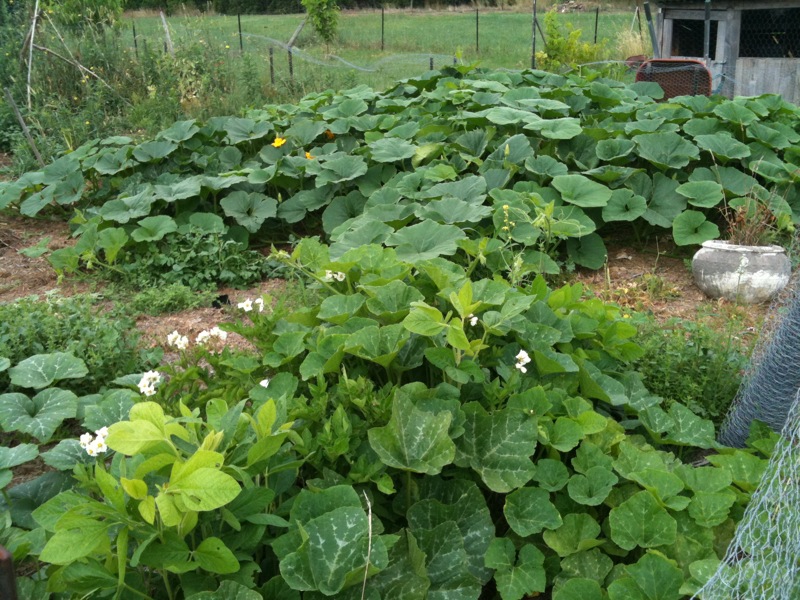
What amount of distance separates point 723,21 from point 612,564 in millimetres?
11463

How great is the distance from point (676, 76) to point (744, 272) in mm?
5884

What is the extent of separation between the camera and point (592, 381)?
8.94ft

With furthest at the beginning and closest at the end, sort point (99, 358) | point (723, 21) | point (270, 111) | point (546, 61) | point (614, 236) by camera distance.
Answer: point (546, 61), point (723, 21), point (270, 111), point (614, 236), point (99, 358)

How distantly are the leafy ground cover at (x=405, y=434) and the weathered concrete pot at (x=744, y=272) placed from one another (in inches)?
9.7

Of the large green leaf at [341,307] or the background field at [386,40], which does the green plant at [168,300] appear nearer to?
the large green leaf at [341,307]

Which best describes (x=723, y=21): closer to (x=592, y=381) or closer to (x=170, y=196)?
(x=170, y=196)

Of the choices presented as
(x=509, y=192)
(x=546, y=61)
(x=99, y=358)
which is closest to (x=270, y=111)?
(x=509, y=192)

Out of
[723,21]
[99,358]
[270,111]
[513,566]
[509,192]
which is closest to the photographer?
[513,566]

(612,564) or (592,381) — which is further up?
(592,381)

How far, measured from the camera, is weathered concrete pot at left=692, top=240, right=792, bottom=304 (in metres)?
4.19

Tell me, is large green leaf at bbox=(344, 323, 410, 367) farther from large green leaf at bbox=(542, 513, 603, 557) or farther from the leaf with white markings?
the leaf with white markings

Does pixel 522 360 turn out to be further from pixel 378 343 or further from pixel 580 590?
pixel 580 590

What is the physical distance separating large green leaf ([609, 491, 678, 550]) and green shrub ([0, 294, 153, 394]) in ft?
7.10

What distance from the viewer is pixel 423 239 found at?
379 cm
